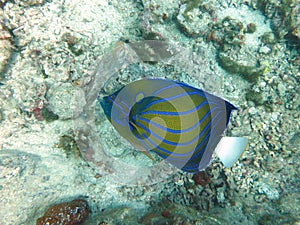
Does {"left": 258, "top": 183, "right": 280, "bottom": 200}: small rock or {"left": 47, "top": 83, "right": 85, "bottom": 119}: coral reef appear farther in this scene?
{"left": 258, "top": 183, "right": 280, "bottom": 200}: small rock

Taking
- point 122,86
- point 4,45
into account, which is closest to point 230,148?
point 122,86

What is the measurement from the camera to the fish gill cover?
3393 mm

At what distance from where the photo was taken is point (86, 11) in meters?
3.85

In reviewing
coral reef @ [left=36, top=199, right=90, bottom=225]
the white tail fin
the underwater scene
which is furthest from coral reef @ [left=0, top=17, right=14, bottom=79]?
the white tail fin

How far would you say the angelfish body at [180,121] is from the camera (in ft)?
7.75

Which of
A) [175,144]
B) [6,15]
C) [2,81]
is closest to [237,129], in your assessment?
[175,144]

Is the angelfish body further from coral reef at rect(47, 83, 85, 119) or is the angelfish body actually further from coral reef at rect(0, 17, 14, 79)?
coral reef at rect(0, 17, 14, 79)

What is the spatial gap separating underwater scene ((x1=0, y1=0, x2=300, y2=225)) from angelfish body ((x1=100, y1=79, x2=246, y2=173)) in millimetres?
281

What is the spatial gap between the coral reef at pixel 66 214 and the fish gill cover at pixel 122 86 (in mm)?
578

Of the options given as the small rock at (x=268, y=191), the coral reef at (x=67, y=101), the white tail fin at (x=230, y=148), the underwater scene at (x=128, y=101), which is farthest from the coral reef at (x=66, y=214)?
the small rock at (x=268, y=191)

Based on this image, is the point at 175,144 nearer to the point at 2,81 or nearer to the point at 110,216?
the point at 110,216

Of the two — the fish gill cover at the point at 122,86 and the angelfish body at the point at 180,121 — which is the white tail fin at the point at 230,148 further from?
the fish gill cover at the point at 122,86

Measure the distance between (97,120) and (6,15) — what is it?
6.68 ft

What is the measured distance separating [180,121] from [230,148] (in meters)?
0.76
